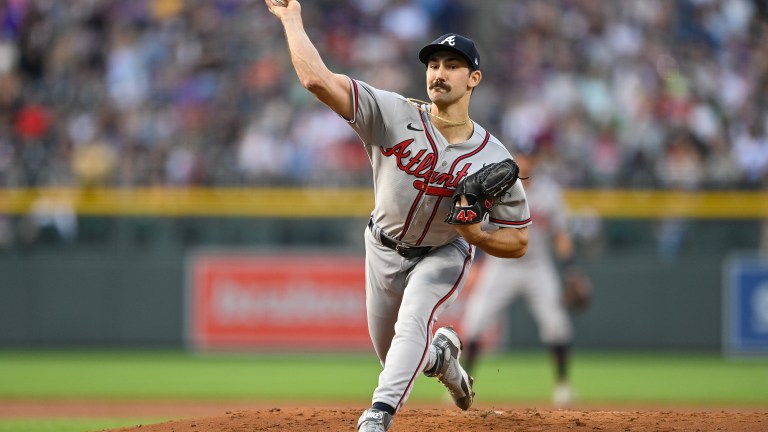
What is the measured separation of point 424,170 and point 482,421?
1.48 m

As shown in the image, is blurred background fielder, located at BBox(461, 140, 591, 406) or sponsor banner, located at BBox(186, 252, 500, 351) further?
sponsor banner, located at BBox(186, 252, 500, 351)

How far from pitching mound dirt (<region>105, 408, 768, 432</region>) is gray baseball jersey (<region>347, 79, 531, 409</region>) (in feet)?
2.08

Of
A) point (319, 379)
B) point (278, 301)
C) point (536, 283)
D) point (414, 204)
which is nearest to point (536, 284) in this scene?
point (536, 283)

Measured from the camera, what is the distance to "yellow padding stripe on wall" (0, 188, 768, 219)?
1296cm

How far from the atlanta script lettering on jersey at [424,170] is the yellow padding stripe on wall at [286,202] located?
776cm

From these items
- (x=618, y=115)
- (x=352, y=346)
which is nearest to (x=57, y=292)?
(x=352, y=346)

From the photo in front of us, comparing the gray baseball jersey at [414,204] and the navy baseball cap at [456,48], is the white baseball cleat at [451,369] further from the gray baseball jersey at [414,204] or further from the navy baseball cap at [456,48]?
the navy baseball cap at [456,48]

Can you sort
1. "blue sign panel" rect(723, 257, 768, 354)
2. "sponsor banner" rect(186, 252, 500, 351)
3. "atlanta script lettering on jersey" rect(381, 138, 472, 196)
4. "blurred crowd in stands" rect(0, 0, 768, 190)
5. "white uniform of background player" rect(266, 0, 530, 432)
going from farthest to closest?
"blurred crowd in stands" rect(0, 0, 768, 190) → "sponsor banner" rect(186, 252, 500, 351) → "blue sign panel" rect(723, 257, 768, 354) → "atlanta script lettering on jersey" rect(381, 138, 472, 196) → "white uniform of background player" rect(266, 0, 530, 432)

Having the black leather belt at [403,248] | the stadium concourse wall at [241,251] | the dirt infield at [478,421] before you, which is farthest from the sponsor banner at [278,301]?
the black leather belt at [403,248]

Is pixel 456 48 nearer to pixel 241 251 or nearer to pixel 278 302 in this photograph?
pixel 278 302

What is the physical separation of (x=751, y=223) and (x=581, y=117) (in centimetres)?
269

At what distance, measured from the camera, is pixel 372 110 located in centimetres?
520

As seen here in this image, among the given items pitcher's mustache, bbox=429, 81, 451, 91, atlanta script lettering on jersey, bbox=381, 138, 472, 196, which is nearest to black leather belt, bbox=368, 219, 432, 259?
atlanta script lettering on jersey, bbox=381, 138, 472, 196

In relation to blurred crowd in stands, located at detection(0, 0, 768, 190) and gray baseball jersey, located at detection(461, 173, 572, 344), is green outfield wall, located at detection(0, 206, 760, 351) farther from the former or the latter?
gray baseball jersey, located at detection(461, 173, 572, 344)
